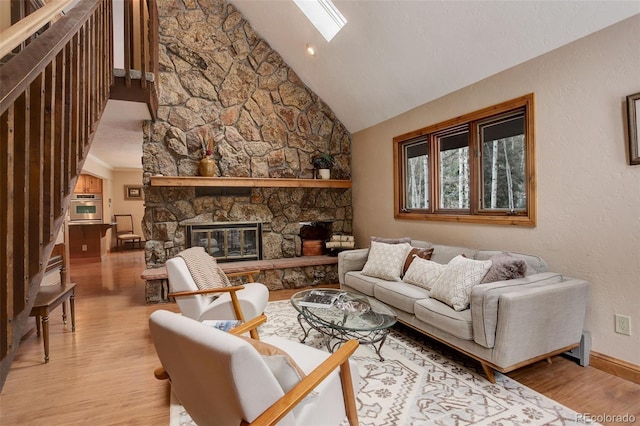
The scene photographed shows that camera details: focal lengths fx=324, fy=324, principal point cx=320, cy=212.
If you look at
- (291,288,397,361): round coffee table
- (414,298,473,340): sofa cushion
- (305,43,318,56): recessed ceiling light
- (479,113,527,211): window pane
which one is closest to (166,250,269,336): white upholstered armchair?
(291,288,397,361): round coffee table

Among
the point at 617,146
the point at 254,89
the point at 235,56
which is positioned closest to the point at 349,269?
the point at 617,146

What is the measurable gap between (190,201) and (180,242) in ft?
1.96

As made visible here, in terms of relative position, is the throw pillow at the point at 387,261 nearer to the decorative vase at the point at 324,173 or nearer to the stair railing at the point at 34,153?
the decorative vase at the point at 324,173

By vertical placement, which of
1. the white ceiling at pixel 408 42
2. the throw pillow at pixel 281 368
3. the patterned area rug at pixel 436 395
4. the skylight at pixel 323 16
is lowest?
the patterned area rug at pixel 436 395

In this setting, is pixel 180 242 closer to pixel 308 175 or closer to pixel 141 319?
pixel 141 319

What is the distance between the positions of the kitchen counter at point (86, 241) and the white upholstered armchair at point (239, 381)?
287 inches

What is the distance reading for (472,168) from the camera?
3.42 meters

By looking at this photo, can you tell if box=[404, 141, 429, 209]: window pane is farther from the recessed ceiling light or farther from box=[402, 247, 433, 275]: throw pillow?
the recessed ceiling light

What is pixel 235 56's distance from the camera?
16.0ft

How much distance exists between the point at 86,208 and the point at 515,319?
10.1 meters

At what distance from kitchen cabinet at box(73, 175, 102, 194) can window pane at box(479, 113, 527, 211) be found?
942cm

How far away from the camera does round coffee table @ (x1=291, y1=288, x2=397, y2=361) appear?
7.52 feet

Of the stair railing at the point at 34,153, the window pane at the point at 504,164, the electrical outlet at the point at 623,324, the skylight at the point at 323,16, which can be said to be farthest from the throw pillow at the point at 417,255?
the stair railing at the point at 34,153

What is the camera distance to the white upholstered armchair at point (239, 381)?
1.04m
